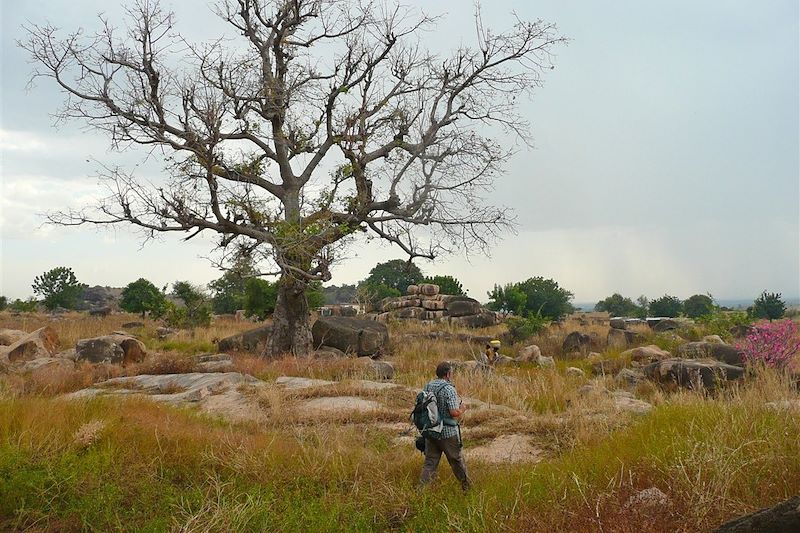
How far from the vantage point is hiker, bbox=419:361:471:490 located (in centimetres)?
628

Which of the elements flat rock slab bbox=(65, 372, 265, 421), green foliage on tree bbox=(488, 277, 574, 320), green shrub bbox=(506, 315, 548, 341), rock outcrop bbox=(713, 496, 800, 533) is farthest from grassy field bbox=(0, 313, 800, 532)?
green foliage on tree bbox=(488, 277, 574, 320)

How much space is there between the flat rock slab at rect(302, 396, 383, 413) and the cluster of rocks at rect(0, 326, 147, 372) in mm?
7635

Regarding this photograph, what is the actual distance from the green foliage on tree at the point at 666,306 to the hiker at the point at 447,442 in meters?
55.3

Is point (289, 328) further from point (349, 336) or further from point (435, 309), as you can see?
point (435, 309)

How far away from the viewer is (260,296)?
115ft

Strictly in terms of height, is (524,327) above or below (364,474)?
above

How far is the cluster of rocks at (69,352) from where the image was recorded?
50.1 ft

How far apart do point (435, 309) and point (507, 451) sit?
26914 mm

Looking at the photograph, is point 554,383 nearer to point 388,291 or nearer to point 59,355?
point 59,355

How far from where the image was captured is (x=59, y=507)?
5750mm

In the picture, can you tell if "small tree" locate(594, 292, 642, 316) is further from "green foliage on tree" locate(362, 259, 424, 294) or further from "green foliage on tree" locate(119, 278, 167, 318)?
"green foliage on tree" locate(119, 278, 167, 318)

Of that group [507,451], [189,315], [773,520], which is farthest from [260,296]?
[773,520]

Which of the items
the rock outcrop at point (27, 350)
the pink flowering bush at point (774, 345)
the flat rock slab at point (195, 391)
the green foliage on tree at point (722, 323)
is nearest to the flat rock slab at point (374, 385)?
the flat rock slab at point (195, 391)

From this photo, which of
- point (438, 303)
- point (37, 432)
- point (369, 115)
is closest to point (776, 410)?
point (37, 432)
